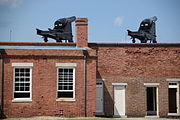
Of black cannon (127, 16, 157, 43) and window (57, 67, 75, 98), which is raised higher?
black cannon (127, 16, 157, 43)

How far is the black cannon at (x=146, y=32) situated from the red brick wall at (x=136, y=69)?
295cm

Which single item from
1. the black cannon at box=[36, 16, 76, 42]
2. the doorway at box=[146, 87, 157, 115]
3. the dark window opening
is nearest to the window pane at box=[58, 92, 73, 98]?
the black cannon at box=[36, 16, 76, 42]

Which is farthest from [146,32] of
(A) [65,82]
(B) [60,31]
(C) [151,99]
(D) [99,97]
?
(A) [65,82]

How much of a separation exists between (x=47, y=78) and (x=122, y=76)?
605cm

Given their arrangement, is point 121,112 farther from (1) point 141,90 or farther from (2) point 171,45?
(2) point 171,45

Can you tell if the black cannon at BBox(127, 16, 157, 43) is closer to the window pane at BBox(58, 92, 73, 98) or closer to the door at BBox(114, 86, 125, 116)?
the door at BBox(114, 86, 125, 116)

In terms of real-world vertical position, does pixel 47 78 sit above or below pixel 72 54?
below

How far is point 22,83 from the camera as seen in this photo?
21.2 metres

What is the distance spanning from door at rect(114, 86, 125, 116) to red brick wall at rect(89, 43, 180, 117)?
0.29m

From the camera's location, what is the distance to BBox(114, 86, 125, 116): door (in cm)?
2475

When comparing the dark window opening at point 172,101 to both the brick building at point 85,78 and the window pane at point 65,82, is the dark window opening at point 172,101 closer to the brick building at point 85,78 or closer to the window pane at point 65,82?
the brick building at point 85,78

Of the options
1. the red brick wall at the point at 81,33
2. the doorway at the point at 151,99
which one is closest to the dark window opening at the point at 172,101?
the doorway at the point at 151,99

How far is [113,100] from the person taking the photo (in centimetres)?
2470

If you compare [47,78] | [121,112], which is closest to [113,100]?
[121,112]
